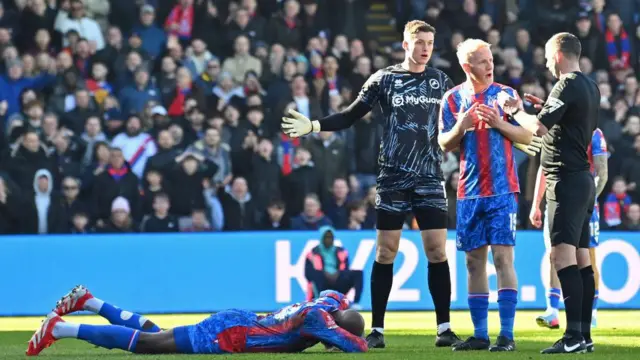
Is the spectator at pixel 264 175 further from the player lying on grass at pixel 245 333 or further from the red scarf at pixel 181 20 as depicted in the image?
the player lying on grass at pixel 245 333

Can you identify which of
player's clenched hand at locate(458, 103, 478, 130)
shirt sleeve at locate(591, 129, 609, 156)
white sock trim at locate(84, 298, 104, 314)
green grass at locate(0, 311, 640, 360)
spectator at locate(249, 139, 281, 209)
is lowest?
green grass at locate(0, 311, 640, 360)

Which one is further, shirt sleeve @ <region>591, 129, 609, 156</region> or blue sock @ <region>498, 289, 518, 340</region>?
shirt sleeve @ <region>591, 129, 609, 156</region>

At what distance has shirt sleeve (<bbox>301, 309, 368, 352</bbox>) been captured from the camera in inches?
347

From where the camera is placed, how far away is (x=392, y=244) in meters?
10.4

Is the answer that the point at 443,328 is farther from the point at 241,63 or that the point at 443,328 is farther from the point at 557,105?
the point at 241,63

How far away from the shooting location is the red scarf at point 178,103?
18797mm

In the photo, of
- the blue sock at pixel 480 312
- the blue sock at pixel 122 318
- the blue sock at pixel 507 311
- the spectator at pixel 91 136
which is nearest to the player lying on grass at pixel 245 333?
the blue sock at pixel 122 318

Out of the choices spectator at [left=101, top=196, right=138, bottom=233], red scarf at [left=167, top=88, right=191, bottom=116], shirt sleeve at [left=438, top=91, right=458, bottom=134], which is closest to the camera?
shirt sleeve at [left=438, top=91, right=458, bottom=134]

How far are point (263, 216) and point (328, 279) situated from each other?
80.2 inches

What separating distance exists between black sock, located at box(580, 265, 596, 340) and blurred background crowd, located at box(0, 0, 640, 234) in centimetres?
764

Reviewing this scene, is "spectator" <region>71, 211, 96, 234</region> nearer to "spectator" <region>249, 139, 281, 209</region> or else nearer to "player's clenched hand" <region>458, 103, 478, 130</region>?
"spectator" <region>249, 139, 281, 209</region>

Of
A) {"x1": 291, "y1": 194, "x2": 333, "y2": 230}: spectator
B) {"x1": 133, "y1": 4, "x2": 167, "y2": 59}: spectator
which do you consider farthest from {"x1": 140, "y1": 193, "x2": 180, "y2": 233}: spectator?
{"x1": 133, "y1": 4, "x2": 167, "y2": 59}: spectator

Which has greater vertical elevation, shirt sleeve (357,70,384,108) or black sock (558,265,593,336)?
shirt sleeve (357,70,384,108)

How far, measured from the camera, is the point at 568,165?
926 cm
